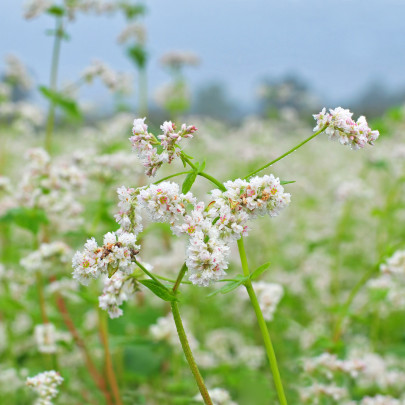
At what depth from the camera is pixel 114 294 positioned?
1725mm

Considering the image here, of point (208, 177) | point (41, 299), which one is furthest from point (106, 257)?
point (41, 299)

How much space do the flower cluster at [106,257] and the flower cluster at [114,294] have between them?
164mm

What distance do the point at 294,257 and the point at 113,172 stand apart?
10.7ft

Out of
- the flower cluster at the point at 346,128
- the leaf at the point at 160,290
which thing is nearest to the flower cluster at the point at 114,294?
the leaf at the point at 160,290

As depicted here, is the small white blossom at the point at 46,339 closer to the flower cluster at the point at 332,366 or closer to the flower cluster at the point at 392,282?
the flower cluster at the point at 332,366

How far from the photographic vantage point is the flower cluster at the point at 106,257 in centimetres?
151

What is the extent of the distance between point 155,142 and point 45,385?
102 centimetres

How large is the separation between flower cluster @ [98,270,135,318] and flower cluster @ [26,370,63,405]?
1.56 ft

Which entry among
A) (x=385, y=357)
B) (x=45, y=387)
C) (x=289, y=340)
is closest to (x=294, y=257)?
(x=289, y=340)

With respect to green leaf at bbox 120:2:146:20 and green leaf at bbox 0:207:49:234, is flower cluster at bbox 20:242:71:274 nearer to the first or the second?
green leaf at bbox 0:207:49:234

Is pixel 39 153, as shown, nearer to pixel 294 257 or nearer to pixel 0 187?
pixel 0 187

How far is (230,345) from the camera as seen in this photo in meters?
4.63

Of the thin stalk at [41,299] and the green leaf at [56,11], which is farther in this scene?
the green leaf at [56,11]

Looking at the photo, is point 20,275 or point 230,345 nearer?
point 20,275
